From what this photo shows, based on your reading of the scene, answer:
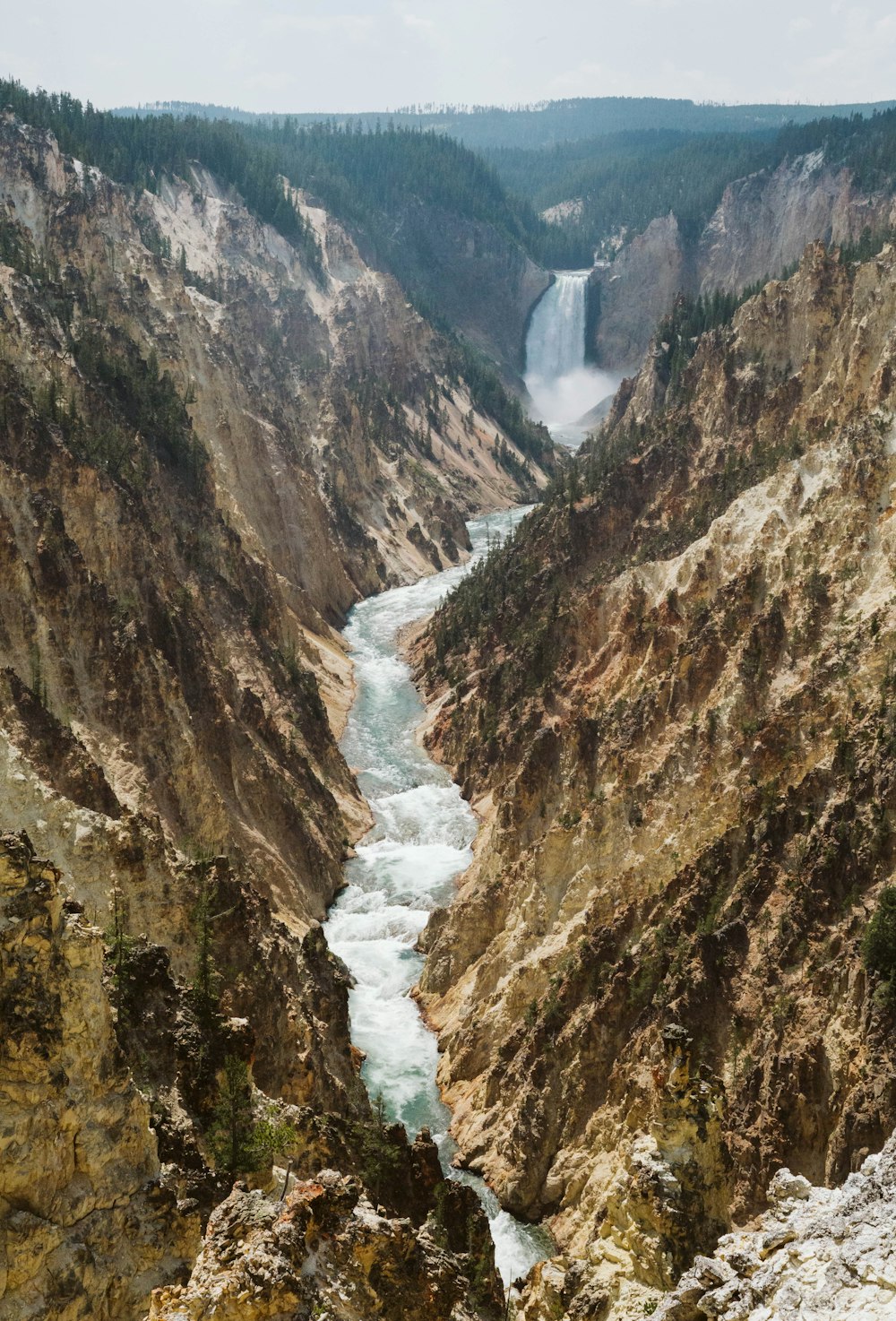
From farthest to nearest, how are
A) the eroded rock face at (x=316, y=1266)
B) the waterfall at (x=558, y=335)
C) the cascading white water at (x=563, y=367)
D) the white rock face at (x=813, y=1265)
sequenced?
the waterfall at (x=558, y=335) < the cascading white water at (x=563, y=367) < the eroded rock face at (x=316, y=1266) < the white rock face at (x=813, y=1265)

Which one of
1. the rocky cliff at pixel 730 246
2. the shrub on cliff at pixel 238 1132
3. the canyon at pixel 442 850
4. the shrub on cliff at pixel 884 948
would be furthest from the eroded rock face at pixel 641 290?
the shrub on cliff at pixel 238 1132

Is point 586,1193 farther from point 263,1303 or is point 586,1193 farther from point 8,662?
point 8,662

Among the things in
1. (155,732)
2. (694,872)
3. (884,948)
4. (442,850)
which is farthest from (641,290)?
(884,948)

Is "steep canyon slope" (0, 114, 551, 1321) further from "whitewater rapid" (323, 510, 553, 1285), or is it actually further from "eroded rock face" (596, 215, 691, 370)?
"eroded rock face" (596, 215, 691, 370)

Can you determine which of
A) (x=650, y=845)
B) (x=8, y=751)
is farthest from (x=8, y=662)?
(x=650, y=845)

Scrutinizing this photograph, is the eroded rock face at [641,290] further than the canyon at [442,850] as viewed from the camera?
Yes

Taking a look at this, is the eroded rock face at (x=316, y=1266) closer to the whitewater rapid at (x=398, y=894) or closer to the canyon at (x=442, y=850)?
the canyon at (x=442, y=850)
